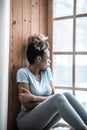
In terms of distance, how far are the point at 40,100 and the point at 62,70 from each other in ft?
1.79

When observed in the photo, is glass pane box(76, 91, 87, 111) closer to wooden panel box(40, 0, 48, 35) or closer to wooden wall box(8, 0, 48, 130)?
wooden wall box(8, 0, 48, 130)

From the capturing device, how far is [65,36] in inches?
95.1

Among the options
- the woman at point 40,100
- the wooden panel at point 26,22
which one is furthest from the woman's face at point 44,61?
the wooden panel at point 26,22

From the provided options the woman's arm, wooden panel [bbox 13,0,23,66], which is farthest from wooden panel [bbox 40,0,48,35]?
the woman's arm

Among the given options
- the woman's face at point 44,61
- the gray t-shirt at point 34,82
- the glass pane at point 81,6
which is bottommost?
the gray t-shirt at point 34,82

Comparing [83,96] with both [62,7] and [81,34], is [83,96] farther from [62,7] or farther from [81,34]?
[62,7]

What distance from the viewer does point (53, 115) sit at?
74.1 inches

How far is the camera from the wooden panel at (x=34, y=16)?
2.28m

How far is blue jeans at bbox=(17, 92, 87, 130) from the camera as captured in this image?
1.69 m

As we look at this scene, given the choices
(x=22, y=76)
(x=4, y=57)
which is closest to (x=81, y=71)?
(x=22, y=76)

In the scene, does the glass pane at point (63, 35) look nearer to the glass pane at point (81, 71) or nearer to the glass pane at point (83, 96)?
the glass pane at point (81, 71)

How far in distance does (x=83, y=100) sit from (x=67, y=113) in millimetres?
666


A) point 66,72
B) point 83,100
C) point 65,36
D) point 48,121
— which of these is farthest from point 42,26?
point 48,121

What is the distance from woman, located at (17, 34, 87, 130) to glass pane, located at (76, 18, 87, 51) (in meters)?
0.37
